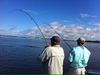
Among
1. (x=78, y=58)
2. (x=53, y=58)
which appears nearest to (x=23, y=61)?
(x=78, y=58)

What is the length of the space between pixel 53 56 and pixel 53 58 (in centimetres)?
4

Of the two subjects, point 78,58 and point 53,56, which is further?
point 78,58

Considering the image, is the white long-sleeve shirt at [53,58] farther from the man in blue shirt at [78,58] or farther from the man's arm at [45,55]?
the man in blue shirt at [78,58]

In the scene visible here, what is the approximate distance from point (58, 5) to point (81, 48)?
4268 centimetres

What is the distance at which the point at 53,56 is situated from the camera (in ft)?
24.5

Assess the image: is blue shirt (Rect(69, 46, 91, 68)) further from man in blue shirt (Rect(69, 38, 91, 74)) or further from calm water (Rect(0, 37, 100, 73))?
calm water (Rect(0, 37, 100, 73))

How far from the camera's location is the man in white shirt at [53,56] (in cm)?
745

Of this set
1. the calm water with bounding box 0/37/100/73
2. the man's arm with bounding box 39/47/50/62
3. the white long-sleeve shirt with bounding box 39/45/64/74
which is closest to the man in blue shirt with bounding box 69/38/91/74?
the white long-sleeve shirt with bounding box 39/45/64/74

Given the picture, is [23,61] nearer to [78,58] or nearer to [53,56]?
[78,58]

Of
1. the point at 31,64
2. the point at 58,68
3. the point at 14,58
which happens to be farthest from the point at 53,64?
the point at 14,58

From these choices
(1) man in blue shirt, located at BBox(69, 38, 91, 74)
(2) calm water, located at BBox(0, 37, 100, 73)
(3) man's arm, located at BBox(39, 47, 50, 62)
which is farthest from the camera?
(2) calm water, located at BBox(0, 37, 100, 73)

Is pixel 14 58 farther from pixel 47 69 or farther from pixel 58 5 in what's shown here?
pixel 47 69

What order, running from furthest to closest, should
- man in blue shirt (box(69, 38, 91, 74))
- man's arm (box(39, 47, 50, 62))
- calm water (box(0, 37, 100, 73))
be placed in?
calm water (box(0, 37, 100, 73))
man in blue shirt (box(69, 38, 91, 74))
man's arm (box(39, 47, 50, 62))

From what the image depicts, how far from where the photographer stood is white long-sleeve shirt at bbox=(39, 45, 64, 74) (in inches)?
293
